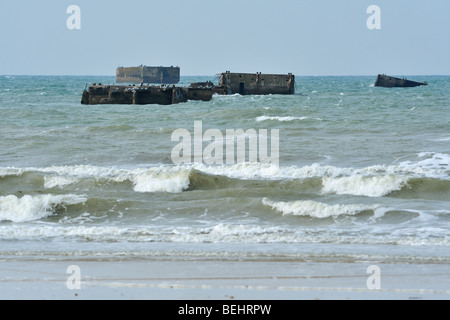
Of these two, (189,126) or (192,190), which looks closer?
(192,190)

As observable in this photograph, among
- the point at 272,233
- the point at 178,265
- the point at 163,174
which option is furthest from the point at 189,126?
the point at 178,265

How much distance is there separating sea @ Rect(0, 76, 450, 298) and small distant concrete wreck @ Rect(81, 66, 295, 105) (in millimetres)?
26246

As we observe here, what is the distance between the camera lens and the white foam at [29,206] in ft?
47.3

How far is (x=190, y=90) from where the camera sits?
65.4m

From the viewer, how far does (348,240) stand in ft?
37.2

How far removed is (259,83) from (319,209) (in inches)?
2850

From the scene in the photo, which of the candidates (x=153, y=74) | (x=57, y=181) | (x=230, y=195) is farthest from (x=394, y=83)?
(x=230, y=195)

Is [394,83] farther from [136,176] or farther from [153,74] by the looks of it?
[136,176]

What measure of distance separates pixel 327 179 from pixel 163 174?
4.64 metres

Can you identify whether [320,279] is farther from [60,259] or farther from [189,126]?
[189,126]

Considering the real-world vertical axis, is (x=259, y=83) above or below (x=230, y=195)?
above

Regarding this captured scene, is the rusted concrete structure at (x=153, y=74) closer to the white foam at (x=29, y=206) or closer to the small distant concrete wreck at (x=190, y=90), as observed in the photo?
the small distant concrete wreck at (x=190, y=90)

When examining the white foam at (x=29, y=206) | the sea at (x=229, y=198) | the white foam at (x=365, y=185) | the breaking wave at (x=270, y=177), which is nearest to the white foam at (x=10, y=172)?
the breaking wave at (x=270, y=177)

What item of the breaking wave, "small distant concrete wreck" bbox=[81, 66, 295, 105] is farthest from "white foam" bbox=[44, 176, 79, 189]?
"small distant concrete wreck" bbox=[81, 66, 295, 105]
